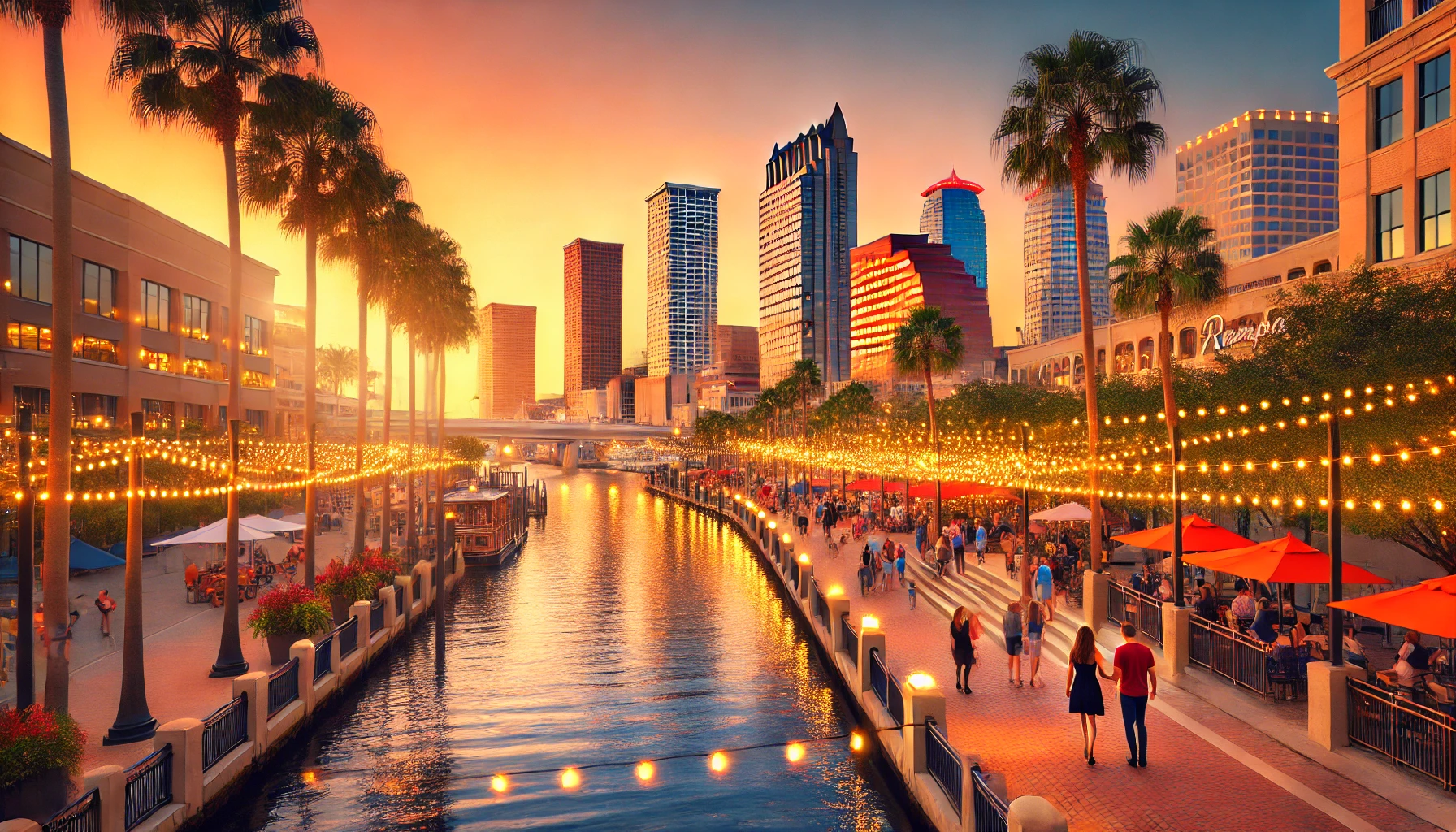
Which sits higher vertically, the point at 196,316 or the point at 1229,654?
the point at 196,316

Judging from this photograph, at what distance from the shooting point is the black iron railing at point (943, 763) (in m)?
12.3

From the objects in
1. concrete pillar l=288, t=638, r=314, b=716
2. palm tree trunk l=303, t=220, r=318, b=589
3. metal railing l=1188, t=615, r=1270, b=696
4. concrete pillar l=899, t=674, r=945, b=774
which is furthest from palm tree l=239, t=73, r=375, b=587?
metal railing l=1188, t=615, r=1270, b=696

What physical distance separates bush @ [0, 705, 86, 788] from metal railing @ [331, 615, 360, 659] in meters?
10.3

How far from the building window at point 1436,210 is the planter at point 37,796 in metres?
39.4

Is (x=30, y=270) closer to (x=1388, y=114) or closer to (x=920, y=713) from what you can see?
(x=920, y=713)

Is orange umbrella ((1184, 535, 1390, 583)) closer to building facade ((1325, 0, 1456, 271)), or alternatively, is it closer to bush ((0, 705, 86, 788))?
building facade ((1325, 0, 1456, 271))

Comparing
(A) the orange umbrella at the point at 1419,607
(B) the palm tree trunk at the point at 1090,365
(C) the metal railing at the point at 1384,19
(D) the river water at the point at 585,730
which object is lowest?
(D) the river water at the point at 585,730

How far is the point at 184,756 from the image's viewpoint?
44.5ft

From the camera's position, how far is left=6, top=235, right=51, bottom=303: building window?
4219 centimetres

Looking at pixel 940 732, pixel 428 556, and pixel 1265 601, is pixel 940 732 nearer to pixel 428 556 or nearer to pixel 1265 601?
pixel 1265 601

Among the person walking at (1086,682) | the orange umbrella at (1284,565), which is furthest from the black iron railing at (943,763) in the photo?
the orange umbrella at (1284,565)

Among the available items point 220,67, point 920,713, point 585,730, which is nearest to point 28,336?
point 220,67

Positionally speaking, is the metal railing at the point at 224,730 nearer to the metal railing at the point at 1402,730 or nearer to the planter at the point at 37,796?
the planter at the point at 37,796

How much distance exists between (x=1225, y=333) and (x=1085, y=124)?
3913 centimetres
